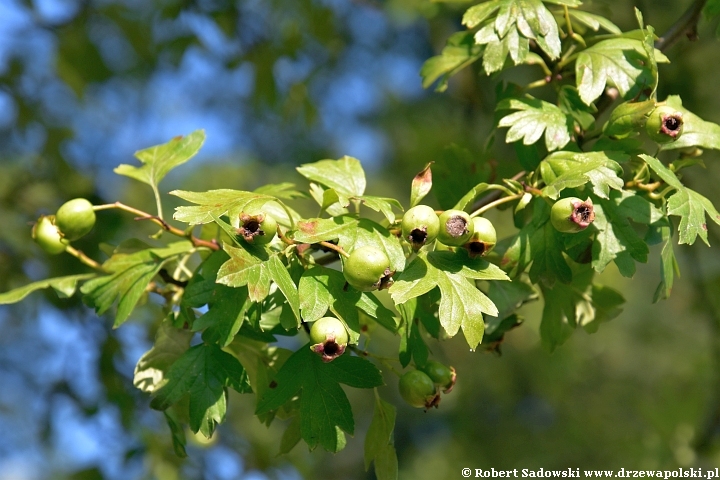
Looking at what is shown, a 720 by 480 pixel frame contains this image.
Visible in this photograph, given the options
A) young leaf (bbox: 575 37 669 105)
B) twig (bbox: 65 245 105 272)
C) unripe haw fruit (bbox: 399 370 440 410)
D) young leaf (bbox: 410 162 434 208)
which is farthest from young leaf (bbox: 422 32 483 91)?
twig (bbox: 65 245 105 272)

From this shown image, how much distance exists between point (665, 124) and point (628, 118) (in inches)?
3.1

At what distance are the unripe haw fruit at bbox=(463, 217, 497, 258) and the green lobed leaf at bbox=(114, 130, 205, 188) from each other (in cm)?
83

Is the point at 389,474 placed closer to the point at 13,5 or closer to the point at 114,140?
the point at 13,5

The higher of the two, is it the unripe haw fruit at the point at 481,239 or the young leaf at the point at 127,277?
the unripe haw fruit at the point at 481,239

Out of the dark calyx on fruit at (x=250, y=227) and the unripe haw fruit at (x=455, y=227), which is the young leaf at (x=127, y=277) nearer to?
the dark calyx on fruit at (x=250, y=227)

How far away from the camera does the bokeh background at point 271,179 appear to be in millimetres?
3477

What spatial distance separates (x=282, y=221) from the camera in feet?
5.36

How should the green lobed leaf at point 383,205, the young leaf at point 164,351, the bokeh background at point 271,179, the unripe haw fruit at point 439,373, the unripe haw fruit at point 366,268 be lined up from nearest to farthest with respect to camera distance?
the unripe haw fruit at point 366,268 → the green lobed leaf at point 383,205 → the unripe haw fruit at point 439,373 → the young leaf at point 164,351 → the bokeh background at point 271,179

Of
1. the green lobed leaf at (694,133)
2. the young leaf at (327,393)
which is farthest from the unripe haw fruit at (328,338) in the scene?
the green lobed leaf at (694,133)

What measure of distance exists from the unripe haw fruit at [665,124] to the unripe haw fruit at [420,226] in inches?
21.3

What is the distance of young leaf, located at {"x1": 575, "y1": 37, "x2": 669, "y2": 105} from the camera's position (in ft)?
5.54

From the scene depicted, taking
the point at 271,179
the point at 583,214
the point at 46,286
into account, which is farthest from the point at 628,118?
the point at 271,179

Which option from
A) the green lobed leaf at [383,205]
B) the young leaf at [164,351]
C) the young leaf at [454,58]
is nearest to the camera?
the green lobed leaf at [383,205]

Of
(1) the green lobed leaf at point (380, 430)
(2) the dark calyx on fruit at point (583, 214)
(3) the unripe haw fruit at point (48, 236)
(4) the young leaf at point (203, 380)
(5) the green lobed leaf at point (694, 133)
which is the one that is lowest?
(1) the green lobed leaf at point (380, 430)
